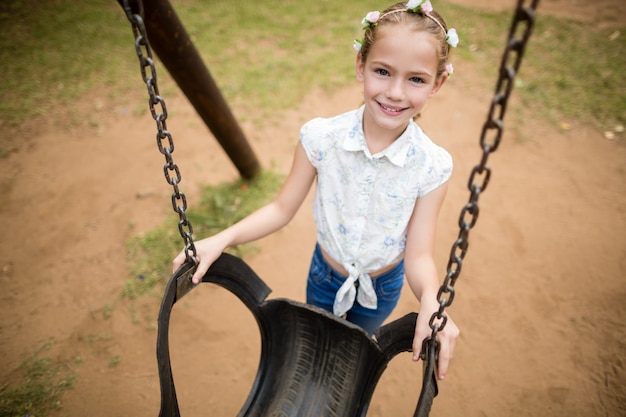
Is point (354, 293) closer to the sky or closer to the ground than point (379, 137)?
closer to the ground

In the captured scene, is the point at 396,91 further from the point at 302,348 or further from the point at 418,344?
the point at 302,348

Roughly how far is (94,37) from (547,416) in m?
6.70

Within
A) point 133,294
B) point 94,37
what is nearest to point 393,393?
point 133,294

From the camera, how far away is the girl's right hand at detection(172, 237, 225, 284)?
1.27 metres

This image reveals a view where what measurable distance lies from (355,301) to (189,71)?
1.65m

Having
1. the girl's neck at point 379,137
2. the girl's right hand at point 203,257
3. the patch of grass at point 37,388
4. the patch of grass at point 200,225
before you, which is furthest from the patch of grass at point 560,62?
the patch of grass at point 37,388

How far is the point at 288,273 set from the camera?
2836 mm

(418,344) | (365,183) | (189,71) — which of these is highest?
(189,71)

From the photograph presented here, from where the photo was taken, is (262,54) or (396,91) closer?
(396,91)

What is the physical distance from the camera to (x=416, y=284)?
1.36 metres

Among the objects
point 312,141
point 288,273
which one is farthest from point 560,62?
point 312,141

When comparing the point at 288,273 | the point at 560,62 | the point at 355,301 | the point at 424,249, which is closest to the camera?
the point at 424,249

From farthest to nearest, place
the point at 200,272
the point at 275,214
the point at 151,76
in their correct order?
the point at 275,214 → the point at 200,272 → the point at 151,76

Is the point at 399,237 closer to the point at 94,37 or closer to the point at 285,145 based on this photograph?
the point at 285,145
